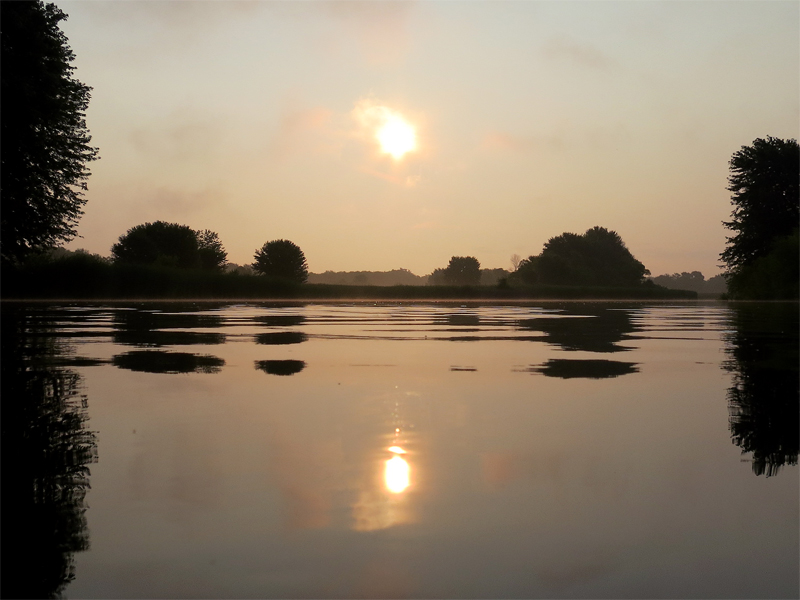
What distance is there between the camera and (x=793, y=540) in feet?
12.9

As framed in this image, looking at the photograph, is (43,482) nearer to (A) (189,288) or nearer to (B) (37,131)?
(B) (37,131)

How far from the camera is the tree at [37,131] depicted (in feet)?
99.7

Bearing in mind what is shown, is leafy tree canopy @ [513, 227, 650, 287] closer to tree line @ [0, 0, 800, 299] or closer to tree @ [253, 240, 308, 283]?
tree line @ [0, 0, 800, 299]

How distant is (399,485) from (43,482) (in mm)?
2268

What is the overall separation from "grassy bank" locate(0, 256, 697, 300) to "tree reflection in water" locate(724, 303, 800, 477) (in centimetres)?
4056

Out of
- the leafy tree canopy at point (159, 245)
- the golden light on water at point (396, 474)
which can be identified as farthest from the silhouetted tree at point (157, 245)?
the golden light on water at point (396, 474)

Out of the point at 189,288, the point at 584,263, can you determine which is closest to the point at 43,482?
the point at 189,288

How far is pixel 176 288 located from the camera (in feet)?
208

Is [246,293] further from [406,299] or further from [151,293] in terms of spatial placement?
[406,299]

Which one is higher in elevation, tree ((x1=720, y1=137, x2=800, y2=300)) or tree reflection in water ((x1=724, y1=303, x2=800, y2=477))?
tree ((x1=720, y1=137, x2=800, y2=300))

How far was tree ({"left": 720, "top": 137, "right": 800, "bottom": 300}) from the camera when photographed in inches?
2392

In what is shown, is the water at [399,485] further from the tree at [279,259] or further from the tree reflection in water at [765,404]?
the tree at [279,259]

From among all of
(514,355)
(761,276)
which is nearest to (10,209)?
(514,355)

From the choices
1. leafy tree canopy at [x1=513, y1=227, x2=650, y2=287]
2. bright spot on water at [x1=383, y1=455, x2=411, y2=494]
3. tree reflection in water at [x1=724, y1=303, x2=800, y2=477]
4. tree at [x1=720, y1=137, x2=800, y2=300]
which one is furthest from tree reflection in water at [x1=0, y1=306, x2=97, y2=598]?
leafy tree canopy at [x1=513, y1=227, x2=650, y2=287]
